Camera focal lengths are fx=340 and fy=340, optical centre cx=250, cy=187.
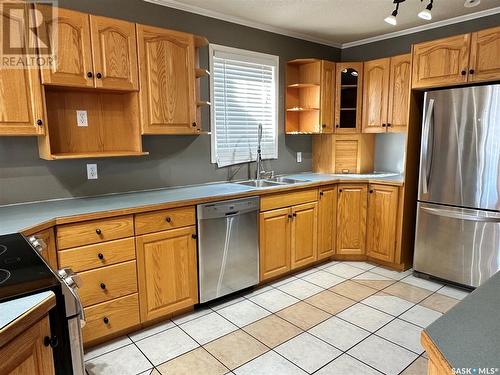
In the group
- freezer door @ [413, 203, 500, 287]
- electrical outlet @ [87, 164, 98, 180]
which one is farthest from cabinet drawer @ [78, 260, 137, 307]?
freezer door @ [413, 203, 500, 287]

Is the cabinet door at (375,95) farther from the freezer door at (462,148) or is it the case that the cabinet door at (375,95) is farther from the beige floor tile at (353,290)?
the beige floor tile at (353,290)

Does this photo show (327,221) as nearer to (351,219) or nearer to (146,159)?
(351,219)

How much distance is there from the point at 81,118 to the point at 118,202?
2.33ft

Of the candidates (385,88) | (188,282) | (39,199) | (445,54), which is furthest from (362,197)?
(39,199)

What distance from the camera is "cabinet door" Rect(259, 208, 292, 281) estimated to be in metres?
3.04

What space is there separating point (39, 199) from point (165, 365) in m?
1.45

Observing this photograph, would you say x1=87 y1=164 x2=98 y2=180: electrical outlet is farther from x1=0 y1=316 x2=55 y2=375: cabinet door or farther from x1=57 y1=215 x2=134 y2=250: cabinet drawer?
x1=0 y1=316 x2=55 y2=375: cabinet door

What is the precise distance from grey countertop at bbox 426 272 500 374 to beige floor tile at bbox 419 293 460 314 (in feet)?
6.42

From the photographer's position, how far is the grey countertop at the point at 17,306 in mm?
966

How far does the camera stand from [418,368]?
202cm

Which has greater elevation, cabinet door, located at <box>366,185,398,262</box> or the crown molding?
the crown molding

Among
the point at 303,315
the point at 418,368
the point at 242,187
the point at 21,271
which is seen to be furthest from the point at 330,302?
the point at 21,271

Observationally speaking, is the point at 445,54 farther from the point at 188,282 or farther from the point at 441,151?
the point at 188,282

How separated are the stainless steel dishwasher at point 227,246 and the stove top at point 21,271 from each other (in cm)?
125
